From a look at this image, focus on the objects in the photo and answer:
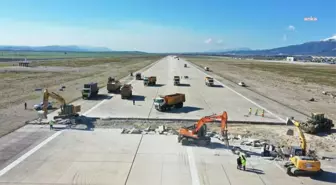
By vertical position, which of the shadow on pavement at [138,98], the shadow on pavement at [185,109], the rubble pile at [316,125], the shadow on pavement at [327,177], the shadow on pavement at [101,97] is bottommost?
the shadow on pavement at [327,177]

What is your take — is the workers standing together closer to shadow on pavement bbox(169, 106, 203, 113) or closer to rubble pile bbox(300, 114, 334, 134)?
rubble pile bbox(300, 114, 334, 134)

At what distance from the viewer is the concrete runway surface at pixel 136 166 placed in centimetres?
2127

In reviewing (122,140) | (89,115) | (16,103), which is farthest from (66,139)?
(16,103)

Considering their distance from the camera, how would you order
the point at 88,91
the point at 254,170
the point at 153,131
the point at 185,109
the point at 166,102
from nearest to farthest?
the point at 254,170 → the point at 153,131 → the point at 166,102 → the point at 185,109 → the point at 88,91

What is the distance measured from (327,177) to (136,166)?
1286cm

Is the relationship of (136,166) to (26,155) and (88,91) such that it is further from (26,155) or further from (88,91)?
(88,91)

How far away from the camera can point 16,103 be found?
48.8 m

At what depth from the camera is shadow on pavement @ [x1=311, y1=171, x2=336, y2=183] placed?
22172 mm

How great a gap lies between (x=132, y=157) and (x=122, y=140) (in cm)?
480

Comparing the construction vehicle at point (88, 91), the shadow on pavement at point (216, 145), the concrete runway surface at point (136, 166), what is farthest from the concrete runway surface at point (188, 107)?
the concrete runway surface at point (136, 166)

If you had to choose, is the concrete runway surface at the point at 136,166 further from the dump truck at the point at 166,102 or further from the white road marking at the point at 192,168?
the dump truck at the point at 166,102

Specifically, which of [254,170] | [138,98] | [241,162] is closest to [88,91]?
[138,98]

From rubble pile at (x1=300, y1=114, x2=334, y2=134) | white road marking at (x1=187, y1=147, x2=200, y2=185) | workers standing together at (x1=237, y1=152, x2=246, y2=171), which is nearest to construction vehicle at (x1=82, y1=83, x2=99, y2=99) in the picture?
white road marking at (x1=187, y1=147, x2=200, y2=185)

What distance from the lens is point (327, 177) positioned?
74.4 feet
